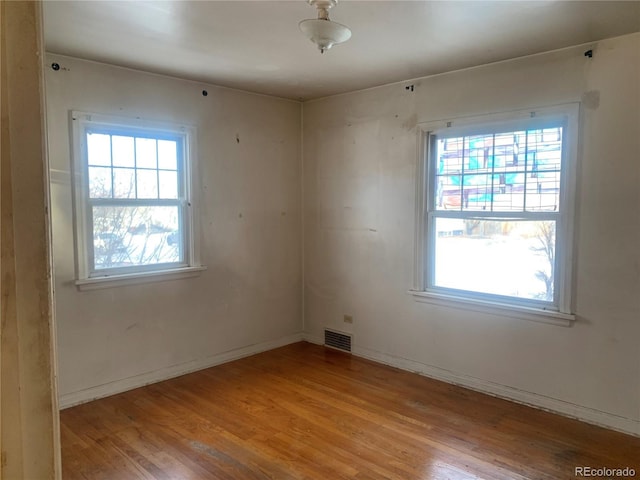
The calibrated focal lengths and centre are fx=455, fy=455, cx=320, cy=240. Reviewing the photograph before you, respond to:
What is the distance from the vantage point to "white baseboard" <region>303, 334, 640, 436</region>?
292 centimetres

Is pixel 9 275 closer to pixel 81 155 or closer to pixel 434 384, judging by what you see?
pixel 81 155

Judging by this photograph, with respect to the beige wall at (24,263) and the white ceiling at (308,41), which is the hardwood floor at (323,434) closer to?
the beige wall at (24,263)

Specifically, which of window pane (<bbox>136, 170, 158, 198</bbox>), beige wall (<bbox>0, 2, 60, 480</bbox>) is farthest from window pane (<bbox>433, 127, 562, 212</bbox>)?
beige wall (<bbox>0, 2, 60, 480</bbox>)

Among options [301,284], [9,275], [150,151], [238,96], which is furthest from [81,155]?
[9,275]

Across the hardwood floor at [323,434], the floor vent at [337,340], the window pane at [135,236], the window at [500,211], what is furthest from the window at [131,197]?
the window at [500,211]

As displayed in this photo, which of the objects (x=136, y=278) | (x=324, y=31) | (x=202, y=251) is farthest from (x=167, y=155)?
(x=324, y=31)

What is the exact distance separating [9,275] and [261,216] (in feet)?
12.3

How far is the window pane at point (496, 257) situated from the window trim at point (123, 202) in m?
2.09

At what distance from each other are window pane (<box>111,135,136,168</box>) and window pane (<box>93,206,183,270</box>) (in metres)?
0.35

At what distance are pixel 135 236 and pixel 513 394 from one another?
10.2 ft

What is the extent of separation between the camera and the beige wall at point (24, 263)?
0.69 meters

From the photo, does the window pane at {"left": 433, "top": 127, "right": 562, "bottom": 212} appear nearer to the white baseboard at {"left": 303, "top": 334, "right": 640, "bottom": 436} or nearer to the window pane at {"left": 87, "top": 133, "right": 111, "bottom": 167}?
the white baseboard at {"left": 303, "top": 334, "right": 640, "bottom": 436}

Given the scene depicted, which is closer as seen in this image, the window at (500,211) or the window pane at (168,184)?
the window at (500,211)

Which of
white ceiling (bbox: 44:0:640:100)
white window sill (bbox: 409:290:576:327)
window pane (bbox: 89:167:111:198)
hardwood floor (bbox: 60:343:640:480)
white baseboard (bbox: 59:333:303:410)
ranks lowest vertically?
hardwood floor (bbox: 60:343:640:480)
